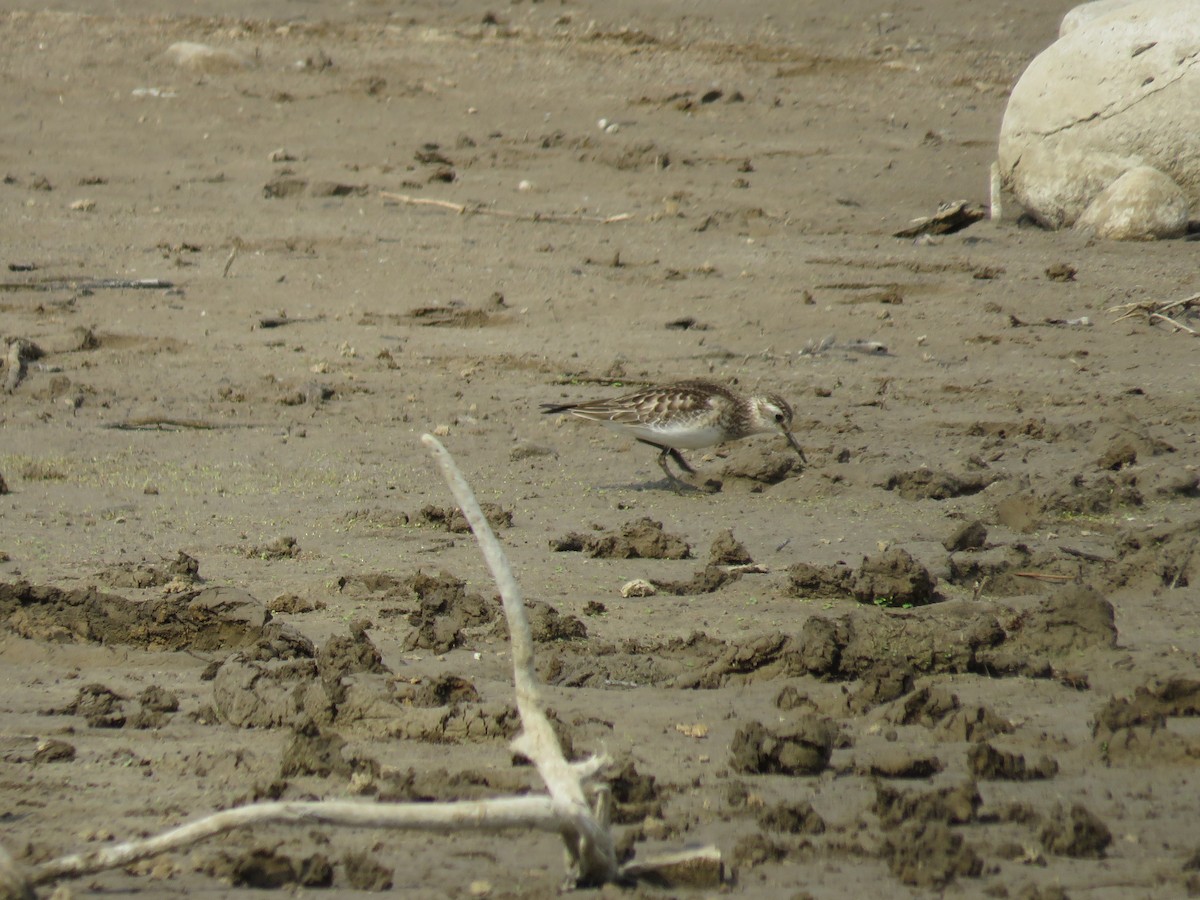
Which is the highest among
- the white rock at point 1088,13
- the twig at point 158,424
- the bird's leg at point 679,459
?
the white rock at point 1088,13

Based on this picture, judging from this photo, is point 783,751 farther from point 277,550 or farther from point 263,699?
point 277,550

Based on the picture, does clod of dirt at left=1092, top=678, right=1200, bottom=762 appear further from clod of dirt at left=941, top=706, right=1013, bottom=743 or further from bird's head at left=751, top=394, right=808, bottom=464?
bird's head at left=751, top=394, right=808, bottom=464

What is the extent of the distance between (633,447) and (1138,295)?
4195 millimetres

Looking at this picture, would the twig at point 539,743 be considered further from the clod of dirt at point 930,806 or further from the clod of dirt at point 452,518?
the clod of dirt at point 452,518

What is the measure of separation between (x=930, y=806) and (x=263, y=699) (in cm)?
197

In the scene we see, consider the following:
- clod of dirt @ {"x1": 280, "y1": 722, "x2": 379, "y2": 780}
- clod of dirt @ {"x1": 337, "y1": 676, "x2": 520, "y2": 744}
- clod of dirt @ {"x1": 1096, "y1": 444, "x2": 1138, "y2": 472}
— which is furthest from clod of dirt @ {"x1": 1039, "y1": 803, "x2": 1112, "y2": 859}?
clod of dirt @ {"x1": 1096, "y1": 444, "x2": 1138, "y2": 472}

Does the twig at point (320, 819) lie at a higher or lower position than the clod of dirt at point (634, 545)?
higher

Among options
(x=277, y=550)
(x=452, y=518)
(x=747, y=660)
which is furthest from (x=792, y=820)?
(x=452, y=518)

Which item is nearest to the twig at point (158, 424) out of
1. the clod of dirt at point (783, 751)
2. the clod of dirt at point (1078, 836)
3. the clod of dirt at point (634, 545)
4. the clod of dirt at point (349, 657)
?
the clod of dirt at point (634, 545)

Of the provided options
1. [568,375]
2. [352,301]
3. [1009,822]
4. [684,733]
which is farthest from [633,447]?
[1009,822]

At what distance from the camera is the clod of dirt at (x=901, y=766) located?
4.44 metres

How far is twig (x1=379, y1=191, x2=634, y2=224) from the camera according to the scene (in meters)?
13.8

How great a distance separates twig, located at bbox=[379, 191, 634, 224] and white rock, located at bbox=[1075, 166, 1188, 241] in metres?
3.73

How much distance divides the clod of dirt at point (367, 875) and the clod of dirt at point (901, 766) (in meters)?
1.37
